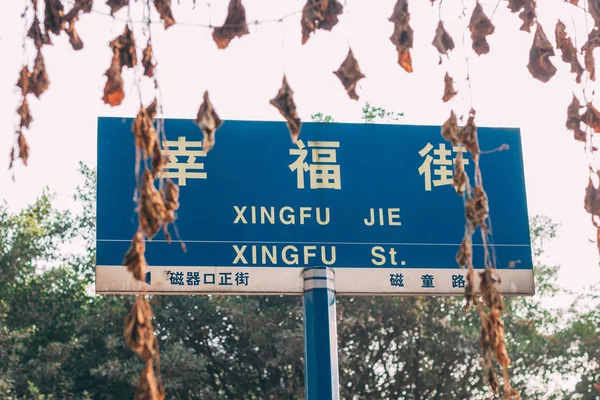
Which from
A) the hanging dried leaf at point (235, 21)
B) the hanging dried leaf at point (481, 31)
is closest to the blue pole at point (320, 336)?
the hanging dried leaf at point (481, 31)

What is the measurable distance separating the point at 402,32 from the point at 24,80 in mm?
674

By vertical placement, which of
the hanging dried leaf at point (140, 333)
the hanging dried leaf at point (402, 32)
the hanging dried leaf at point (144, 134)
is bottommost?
the hanging dried leaf at point (140, 333)

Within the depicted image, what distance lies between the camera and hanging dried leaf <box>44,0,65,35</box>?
1.88 metres

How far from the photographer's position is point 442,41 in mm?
1905

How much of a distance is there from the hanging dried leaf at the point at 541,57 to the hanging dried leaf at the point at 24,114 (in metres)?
0.93

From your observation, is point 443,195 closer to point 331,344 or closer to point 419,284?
point 419,284

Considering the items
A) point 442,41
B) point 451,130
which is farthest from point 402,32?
point 451,130

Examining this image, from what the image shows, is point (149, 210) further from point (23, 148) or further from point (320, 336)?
point (320, 336)

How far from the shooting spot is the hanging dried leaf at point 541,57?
1930 millimetres

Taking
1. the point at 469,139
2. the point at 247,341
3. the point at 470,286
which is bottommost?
the point at 470,286

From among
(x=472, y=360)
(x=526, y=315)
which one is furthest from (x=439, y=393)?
(x=526, y=315)

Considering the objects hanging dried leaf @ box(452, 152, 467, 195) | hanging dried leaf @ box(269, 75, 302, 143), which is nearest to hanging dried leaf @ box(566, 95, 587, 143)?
hanging dried leaf @ box(452, 152, 467, 195)

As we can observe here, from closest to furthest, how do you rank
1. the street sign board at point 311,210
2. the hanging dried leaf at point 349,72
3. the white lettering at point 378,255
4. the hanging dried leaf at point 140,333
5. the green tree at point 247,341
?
1. the hanging dried leaf at point 140,333
2. the hanging dried leaf at point 349,72
3. the street sign board at point 311,210
4. the white lettering at point 378,255
5. the green tree at point 247,341

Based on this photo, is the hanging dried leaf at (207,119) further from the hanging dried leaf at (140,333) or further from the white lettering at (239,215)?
the white lettering at (239,215)
